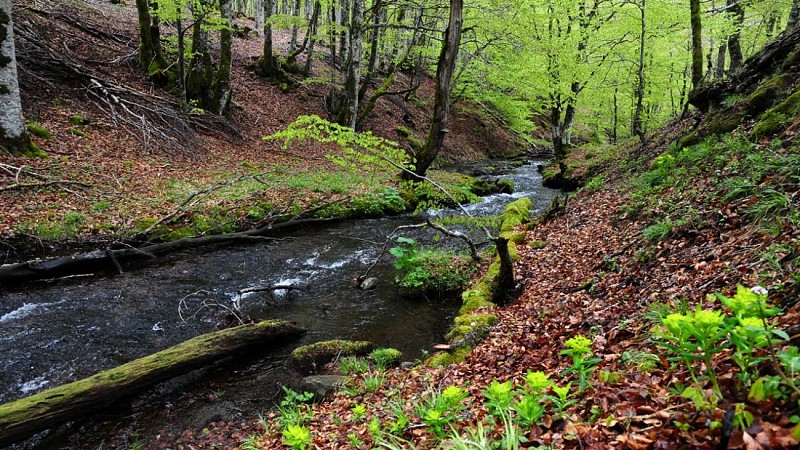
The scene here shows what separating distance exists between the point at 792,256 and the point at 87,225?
36.6 ft

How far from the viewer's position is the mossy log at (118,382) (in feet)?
13.6

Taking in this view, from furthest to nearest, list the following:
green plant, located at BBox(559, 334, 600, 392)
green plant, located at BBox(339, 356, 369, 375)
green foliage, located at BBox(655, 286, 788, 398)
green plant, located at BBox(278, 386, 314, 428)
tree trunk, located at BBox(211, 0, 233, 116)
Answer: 1. tree trunk, located at BBox(211, 0, 233, 116)
2. green plant, located at BBox(339, 356, 369, 375)
3. green plant, located at BBox(278, 386, 314, 428)
4. green plant, located at BBox(559, 334, 600, 392)
5. green foliage, located at BBox(655, 286, 788, 398)

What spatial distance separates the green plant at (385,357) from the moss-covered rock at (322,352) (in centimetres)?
28

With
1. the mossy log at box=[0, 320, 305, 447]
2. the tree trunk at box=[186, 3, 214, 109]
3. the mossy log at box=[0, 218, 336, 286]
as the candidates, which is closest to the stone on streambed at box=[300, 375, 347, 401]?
the mossy log at box=[0, 320, 305, 447]

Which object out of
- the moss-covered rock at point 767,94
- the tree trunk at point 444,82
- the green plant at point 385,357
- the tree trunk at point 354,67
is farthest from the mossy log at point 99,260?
the moss-covered rock at point 767,94

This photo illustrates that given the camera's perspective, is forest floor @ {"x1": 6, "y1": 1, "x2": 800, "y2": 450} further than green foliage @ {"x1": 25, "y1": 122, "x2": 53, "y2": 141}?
A: No

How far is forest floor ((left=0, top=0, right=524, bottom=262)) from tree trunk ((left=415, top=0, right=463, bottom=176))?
2.60 metres

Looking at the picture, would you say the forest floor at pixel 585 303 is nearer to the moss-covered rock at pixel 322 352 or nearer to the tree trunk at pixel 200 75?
the moss-covered rock at pixel 322 352

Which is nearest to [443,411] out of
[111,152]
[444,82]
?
[444,82]

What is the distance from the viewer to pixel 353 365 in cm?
562

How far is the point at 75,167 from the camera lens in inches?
418

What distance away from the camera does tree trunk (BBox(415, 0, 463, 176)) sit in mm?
10844

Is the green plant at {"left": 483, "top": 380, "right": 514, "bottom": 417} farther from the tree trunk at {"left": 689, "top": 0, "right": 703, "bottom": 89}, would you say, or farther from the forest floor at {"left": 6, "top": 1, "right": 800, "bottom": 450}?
the tree trunk at {"left": 689, "top": 0, "right": 703, "bottom": 89}

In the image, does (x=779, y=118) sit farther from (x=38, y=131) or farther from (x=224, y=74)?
(x=224, y=74)
